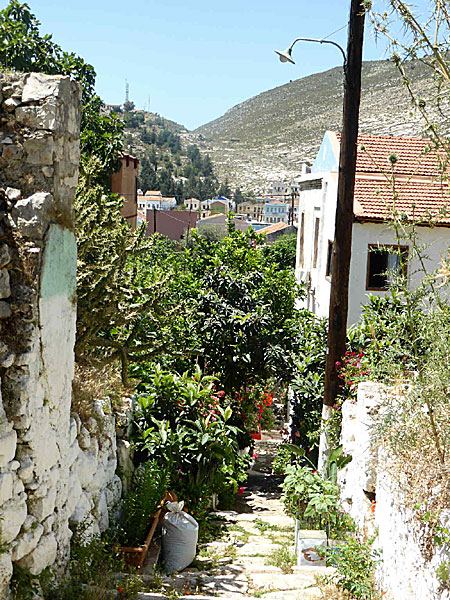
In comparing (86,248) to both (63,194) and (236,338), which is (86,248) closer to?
(63,194)

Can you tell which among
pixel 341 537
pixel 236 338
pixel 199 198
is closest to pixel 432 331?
pixel 341 537

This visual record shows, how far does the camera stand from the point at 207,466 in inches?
310

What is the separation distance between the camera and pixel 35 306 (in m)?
4.55

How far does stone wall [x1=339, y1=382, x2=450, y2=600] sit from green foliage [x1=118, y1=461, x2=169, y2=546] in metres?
2.08

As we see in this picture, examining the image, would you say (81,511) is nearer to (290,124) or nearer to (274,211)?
(290,124)

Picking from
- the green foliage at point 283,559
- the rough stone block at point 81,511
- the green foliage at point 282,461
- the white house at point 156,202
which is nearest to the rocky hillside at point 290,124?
the white house at point 156,202

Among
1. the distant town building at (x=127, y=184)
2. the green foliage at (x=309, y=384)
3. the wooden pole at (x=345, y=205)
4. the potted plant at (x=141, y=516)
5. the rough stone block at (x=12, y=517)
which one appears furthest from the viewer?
the distant town building at (x=127, y=184)

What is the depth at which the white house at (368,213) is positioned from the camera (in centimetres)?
1251

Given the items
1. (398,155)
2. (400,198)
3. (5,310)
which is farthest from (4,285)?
(398,155)

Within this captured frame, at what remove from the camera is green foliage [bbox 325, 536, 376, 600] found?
5305 millimetres

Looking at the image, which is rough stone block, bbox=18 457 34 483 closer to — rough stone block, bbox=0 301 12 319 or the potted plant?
rough stone block, bbox=0 301 12 319

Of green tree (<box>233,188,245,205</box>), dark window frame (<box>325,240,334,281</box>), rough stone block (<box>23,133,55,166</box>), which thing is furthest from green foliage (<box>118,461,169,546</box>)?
green tree (<box>233,188,245,205</box>)

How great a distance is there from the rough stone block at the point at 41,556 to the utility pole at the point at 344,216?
4.43 meters

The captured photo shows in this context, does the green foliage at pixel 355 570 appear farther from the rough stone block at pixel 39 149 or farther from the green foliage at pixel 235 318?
the green foliage at pixel 235 318
